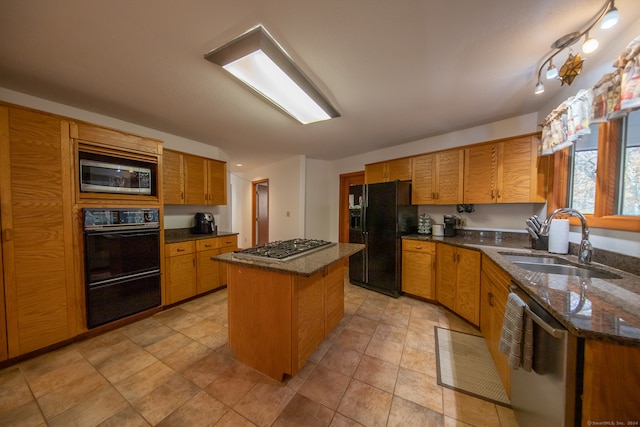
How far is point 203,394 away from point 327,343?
1.01 m

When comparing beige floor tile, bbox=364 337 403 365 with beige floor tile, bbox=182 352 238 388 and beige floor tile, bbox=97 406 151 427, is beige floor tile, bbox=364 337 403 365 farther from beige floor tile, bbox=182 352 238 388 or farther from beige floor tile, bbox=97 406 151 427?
beige floor tile, bbox=97 406 151 427

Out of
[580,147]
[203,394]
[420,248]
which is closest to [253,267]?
[203,394]

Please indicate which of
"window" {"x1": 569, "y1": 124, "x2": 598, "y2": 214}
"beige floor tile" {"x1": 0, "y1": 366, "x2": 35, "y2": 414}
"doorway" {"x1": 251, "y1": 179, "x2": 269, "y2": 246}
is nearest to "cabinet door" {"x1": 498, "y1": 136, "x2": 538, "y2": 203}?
"window" {"x1": 569, "y1": 124, "x2": 598, "y2": 214}

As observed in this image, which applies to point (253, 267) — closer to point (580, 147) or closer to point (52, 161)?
point (52, 161)

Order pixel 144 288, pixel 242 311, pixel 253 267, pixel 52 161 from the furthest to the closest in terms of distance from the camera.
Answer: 1. pixel 144 288
2. pixel 52 161
3. pixel 242 311
4. pixel 253 267

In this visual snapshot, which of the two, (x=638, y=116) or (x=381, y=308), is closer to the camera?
(x=638, y=116)

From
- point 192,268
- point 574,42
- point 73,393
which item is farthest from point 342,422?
point 574,42

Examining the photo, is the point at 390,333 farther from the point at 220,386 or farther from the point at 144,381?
the point at 144,381

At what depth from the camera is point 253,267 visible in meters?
1.52

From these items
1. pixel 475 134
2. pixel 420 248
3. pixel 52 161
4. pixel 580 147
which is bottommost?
pixel 420 248

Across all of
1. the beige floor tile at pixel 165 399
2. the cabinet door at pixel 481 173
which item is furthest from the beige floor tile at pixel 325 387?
the cabinet door at pixel 481 173

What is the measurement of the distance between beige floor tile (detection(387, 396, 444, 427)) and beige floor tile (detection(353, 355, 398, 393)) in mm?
122

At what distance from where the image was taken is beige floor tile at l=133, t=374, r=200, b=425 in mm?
1259

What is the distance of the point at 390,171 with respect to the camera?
327 cm
